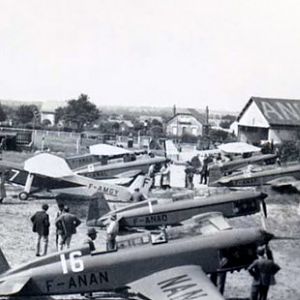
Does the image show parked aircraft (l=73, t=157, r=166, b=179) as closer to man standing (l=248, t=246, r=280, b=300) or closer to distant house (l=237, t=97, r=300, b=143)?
man standing (l=248, t=246, r=280, b=300)

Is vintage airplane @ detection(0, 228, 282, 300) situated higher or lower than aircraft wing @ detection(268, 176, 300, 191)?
lower

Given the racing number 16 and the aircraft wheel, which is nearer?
the racing number 16

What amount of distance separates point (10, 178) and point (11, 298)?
12111 mm

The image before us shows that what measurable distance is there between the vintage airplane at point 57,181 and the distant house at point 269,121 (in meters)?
25.6

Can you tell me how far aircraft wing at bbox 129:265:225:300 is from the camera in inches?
356

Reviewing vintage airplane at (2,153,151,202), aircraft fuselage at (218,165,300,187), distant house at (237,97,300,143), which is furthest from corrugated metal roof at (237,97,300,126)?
vintage airplane at (2,153,151,202)

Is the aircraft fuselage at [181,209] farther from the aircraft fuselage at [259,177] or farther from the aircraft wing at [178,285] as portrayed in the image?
the aircraft fuselage at [259,177]

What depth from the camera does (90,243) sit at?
10.0 m

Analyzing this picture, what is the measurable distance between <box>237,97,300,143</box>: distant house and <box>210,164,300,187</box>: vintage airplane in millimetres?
19705

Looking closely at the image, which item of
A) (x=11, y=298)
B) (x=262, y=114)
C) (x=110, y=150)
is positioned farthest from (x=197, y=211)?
(x=262, y=114)

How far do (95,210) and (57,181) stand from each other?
18.3 feet

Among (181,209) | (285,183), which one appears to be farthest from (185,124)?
(181,209)

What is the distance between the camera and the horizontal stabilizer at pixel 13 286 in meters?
8.88

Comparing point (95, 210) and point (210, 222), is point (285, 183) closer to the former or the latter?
point (210, 222)
